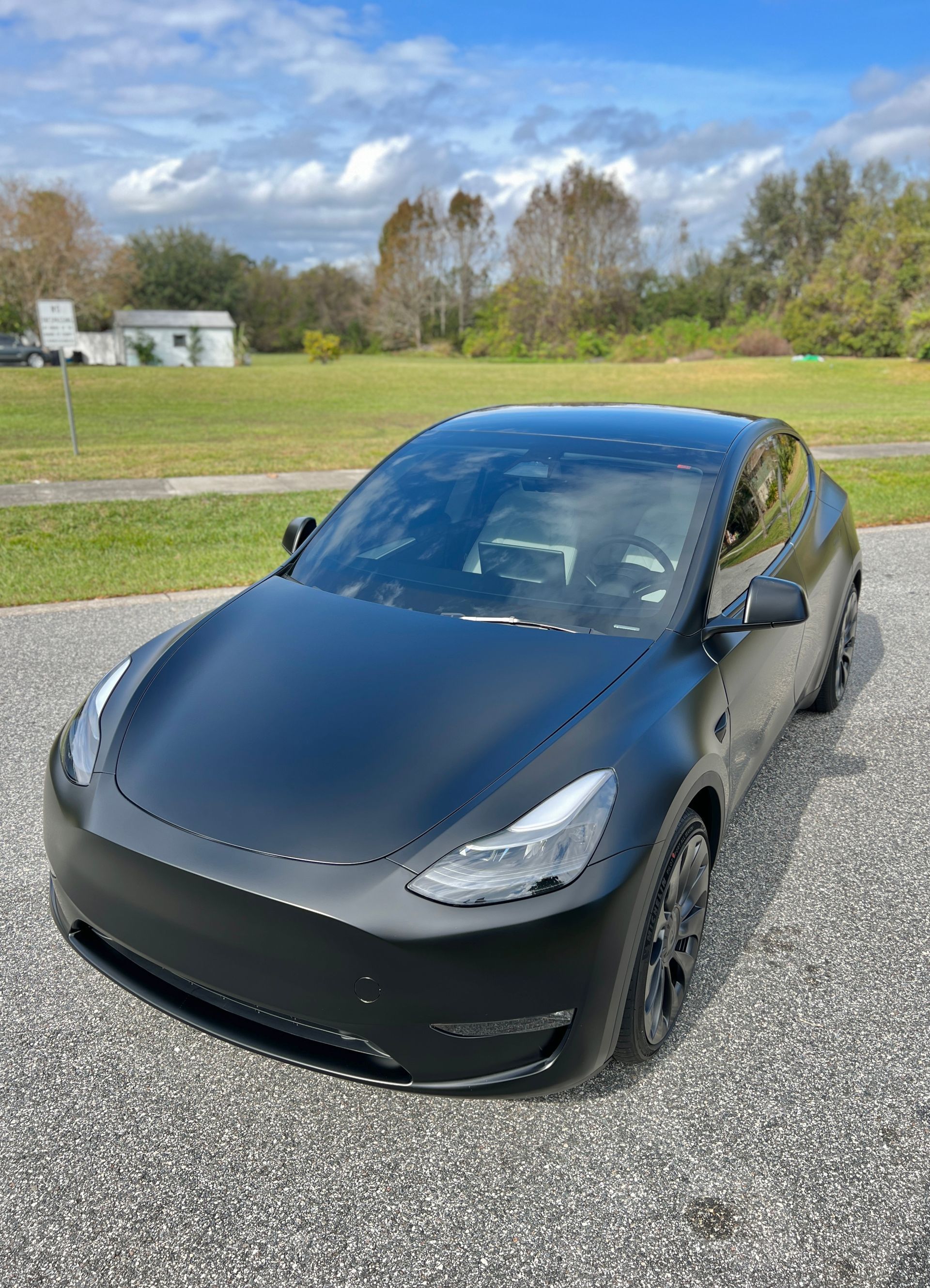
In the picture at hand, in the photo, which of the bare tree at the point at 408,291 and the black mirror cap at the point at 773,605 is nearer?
the black mirror cap at the point at 773,605

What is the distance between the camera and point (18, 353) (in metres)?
49.4

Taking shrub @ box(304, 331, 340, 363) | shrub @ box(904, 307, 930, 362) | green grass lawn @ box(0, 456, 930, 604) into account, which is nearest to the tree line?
shrub @ box(904, 307, 930, 362)

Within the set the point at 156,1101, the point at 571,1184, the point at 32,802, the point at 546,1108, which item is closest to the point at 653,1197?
the point at 571,1184

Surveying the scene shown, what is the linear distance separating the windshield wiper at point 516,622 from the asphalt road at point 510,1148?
46.9 inches

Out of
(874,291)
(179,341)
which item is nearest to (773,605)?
(874,291)

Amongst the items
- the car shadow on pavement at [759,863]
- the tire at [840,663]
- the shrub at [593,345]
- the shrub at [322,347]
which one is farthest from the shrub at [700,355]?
the car shadow on pavement at [759,863]

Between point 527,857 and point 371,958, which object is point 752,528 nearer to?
point 527,857

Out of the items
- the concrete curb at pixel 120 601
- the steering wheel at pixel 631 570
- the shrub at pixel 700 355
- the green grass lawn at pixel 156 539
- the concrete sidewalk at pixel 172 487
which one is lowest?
the concrete curb at pixel 120 601

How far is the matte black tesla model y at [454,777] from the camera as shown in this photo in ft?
7.04

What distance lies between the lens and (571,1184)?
2287 mm

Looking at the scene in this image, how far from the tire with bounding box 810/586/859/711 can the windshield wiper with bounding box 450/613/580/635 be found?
2435 millimetres

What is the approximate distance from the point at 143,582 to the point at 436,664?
17.1 feet

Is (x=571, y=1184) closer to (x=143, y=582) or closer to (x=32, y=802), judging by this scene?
(x=32, y=802)

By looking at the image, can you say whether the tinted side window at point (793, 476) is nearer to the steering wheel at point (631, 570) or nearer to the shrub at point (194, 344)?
the steering wheel at point (631, 570)
